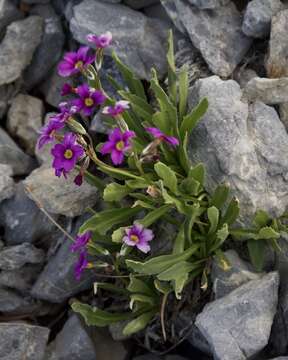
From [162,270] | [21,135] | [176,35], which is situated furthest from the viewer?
[21,135]

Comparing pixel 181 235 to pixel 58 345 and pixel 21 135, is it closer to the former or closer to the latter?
pixel 58 345

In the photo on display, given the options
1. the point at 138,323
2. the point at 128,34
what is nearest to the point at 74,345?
the point at 138,323

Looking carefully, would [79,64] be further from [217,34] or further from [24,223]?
[24,223]

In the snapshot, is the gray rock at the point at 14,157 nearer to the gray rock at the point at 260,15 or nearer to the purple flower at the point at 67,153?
the purple flower at the point at 67,153

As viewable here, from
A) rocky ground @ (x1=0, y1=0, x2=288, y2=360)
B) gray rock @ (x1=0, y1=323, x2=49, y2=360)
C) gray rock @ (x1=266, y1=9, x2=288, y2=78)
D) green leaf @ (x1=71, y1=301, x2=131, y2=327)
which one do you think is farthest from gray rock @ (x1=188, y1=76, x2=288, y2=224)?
gray rock @ (x1=0, y1=323, x2=49, y2=360)

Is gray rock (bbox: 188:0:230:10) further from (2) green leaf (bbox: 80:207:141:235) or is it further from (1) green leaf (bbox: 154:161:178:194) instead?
(2) green leaf (bbox: 80:207:141:235)

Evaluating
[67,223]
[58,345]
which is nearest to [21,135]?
[67,223]
